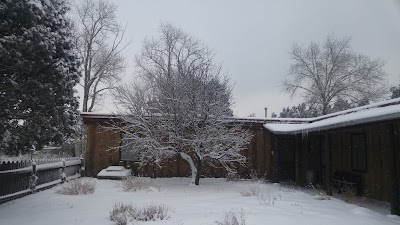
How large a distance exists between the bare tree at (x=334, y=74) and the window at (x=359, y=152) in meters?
26.5

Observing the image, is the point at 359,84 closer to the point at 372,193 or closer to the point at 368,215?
the point at 372,193

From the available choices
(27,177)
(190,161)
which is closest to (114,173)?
(190,161)

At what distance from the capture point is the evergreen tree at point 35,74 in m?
7.02

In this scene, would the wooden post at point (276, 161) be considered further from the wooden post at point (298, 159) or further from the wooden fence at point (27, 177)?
the wooden fence at point (27, 177)

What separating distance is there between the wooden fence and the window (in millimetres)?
11682

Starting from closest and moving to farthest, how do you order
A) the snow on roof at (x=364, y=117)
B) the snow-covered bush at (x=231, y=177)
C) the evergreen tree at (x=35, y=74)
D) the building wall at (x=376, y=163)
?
the evergreen tree at (x=35, y=74) → the snow on roof at (x=364, y=117) → the building wall at (x=376, y=163) → the snow-covered bush at (x=231, y=177)

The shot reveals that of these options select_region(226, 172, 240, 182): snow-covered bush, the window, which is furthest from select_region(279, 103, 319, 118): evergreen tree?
the window

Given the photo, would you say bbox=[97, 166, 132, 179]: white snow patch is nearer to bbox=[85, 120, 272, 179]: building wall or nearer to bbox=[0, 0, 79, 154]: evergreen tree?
bbox=[85, 120, 272, 179]: building wall

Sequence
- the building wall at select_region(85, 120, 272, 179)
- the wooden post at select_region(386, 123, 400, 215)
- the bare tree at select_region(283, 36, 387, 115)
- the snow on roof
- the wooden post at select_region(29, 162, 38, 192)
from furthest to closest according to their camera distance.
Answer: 1. the bare tree at select_region(283, 36, 387, 115)
2. the building wall at select_region(85, 120, 272, 179)
3. the wooden post at select_region(29, 162, 38, 192)
4. the wooden post at select_region(386, 123, 400, 215)
5. the snow on roof

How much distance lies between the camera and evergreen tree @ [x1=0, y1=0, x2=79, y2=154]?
276 inches

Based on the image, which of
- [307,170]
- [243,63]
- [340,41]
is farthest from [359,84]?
[307,170]

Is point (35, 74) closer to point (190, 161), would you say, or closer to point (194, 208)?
point (194, 208)

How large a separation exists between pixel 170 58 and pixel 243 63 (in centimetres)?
792

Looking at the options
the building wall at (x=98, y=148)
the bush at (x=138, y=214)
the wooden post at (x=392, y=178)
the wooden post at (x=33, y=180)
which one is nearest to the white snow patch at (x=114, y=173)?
the building wall at (x=98, y=148)
